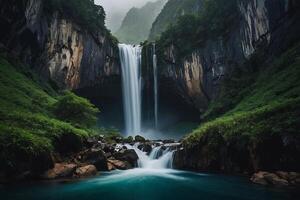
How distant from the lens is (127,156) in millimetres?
24984

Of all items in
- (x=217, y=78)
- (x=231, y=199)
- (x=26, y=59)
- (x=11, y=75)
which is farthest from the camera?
(x=217, y=78)

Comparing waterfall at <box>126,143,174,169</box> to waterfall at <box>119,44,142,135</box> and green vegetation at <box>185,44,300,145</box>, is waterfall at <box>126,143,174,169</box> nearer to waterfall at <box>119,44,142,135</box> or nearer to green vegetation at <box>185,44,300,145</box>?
green vegetation at <box>185,44,300,145</box>

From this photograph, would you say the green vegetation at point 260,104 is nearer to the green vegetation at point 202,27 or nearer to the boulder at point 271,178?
the boulder at point 271,178

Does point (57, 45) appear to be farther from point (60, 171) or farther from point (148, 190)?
point (148, 190)

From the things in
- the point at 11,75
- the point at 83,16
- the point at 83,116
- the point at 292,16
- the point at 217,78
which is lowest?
the point at 83,116

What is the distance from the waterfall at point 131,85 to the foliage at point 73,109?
67.1 feet

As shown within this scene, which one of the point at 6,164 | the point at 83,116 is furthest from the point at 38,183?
the point at 83,116

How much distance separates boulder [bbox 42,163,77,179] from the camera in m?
16.9

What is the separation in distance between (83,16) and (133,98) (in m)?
15.0

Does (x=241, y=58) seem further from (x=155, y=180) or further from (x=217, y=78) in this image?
(x=155, y=180)

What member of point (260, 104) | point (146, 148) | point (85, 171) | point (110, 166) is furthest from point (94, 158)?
point (260, 104)

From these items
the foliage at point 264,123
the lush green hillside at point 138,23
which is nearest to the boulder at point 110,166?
the foliage at point 264,123

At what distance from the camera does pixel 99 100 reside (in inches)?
2132

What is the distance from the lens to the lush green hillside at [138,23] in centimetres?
14375
